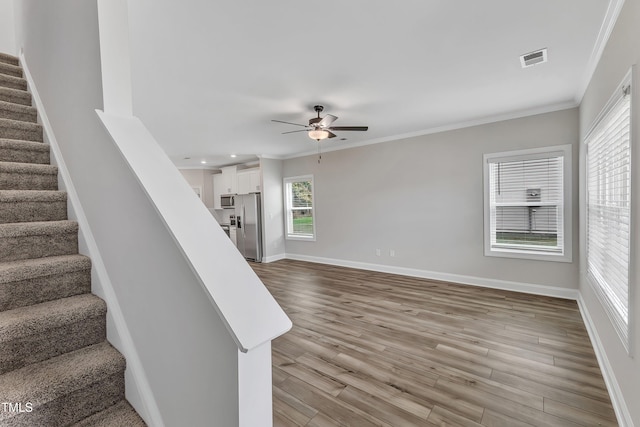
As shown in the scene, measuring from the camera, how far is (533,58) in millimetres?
2584

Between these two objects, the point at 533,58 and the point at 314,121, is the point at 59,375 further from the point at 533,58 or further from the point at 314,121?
the point at 533,58

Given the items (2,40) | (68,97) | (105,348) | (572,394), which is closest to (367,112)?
(68,97)

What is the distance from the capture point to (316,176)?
6.65 m

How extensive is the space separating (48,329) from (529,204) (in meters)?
5.06

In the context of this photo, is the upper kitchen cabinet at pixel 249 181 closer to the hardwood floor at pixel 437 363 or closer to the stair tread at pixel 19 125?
the hardwood floor at pixel 437 363

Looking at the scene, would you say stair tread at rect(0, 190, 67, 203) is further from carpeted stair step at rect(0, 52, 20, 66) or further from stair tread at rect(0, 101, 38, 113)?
carpeted stair step at rect(0, 52, 20, 66)

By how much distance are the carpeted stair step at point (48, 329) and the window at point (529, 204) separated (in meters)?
→ 4.73

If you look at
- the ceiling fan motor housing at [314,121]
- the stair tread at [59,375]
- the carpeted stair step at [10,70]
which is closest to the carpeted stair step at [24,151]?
the carpeted stair step at [10,70]

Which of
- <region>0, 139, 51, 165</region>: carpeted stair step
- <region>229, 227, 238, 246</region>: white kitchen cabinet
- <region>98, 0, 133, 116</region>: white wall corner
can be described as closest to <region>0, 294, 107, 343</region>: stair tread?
<region>98, 0, 133, 116</region>: white wall corner

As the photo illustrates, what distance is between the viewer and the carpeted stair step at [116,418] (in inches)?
42.1

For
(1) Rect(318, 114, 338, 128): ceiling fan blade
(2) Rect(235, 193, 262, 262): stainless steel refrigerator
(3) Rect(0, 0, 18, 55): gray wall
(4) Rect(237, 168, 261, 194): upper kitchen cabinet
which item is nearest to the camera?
(1) Rect(318, 114, 338, 128): ceiling fan blade

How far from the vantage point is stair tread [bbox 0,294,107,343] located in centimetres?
108

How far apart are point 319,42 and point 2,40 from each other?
4782 mm

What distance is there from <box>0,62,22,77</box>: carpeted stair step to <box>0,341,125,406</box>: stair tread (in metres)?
2.92
